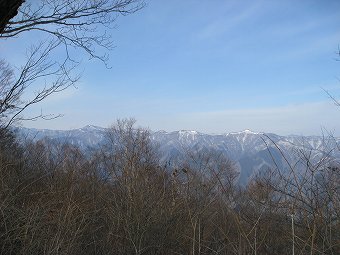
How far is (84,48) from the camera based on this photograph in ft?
12.8

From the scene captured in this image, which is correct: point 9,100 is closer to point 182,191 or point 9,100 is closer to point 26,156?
point 26,156

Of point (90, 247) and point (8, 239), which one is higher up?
point (8, 239)

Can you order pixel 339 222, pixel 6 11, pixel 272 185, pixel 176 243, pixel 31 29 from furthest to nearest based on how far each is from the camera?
pixel 176 243
pixel 31 29
pixel 272 185
pixel 339 222
pixel 6 11

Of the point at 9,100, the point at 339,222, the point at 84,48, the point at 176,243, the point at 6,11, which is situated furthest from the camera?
the point at 176,243

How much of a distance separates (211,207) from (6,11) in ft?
10.7

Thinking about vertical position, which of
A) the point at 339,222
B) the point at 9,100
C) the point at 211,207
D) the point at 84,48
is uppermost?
the point at 84,48

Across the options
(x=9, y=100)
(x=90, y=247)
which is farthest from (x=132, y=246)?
(x=9, y=100)

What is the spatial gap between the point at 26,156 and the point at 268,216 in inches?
175

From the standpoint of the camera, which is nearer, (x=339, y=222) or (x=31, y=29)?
(x=339, y=222)

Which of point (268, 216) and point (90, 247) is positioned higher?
point (268, 216)

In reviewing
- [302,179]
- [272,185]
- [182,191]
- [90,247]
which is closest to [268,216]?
[272,185]

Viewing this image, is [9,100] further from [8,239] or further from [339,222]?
[339,222]

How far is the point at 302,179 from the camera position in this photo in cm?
215

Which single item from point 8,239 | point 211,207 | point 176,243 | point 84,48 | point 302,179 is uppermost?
point 84,48
